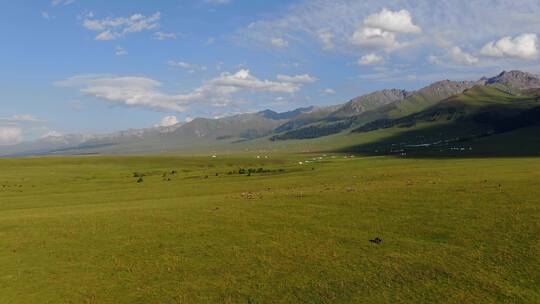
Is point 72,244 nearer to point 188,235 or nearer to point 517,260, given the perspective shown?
point 188,235

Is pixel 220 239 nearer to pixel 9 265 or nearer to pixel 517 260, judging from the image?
pixel 9 265

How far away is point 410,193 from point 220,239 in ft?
75.7

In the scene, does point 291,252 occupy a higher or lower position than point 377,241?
lower

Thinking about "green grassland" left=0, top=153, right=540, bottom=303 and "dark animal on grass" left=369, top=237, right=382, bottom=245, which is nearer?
"green grassland" left=0, top=153, right=540, bottom=303

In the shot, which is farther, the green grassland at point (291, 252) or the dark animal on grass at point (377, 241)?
the dark animal on grass at point (377, 241)

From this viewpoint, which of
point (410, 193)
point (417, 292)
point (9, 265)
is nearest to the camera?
point (417, 292)

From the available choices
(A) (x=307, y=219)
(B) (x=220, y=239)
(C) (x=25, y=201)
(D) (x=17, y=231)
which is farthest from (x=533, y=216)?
(C) (x=25, y=201)

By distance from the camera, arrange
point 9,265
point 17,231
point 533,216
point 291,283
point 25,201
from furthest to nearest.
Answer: point 25,201 → point 17,231 → point 533,216 → point 9,265 → point 291,283

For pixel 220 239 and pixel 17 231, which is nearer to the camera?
pixel 220 239

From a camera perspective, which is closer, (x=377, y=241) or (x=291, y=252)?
(x=291, y=252)

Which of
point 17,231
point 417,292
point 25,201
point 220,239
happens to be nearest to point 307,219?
point 220,239

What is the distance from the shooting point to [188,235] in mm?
34625

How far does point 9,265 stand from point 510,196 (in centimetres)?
4182

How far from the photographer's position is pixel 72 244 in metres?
33.4
